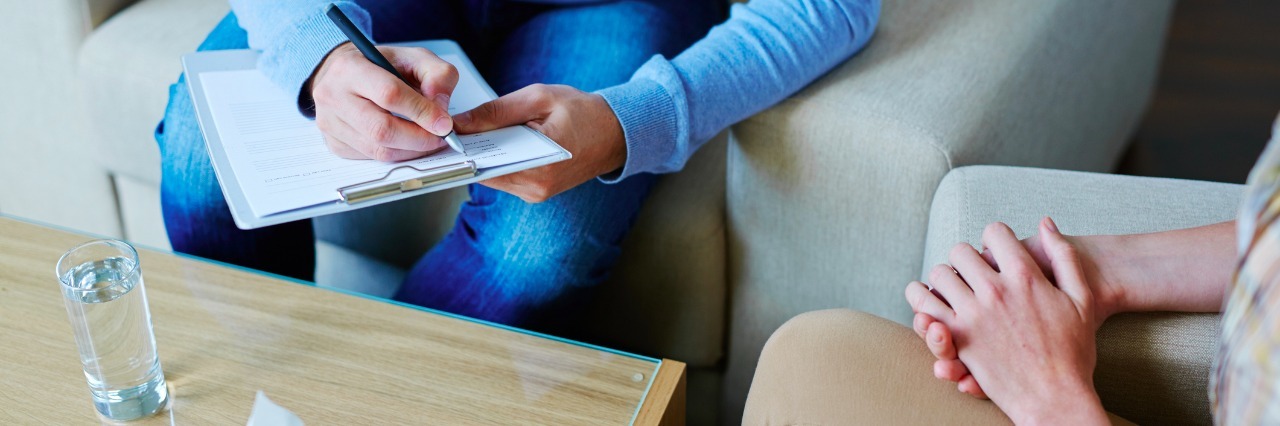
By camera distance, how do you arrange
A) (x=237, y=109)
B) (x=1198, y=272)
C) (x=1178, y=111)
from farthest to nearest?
1. (x=1178, y=111)
2. (x=237, y=109)
3. (x=1198, y=272)

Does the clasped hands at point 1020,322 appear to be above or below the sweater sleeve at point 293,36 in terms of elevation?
below

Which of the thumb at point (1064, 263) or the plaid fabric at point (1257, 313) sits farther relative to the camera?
the thumb at point (1064, 263)

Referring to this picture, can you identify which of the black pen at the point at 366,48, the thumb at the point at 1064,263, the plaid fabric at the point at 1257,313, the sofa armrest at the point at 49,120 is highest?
the plaid fabric at the point at 1257,313

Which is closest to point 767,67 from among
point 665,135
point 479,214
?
point 665,135

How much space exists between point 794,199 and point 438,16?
0.42 metres

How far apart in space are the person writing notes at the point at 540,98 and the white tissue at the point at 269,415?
0.19m

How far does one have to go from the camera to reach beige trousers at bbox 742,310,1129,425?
62 cm

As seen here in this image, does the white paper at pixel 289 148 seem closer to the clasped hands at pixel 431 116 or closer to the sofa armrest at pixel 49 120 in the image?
the clasped hands at pixel 431 116

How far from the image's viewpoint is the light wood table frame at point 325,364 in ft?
2.28

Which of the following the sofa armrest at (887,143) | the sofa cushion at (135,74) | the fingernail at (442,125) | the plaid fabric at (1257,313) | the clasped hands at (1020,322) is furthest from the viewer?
the sofa cushion at (135,74)

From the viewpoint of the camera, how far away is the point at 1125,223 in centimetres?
78

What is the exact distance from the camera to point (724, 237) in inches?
42.1

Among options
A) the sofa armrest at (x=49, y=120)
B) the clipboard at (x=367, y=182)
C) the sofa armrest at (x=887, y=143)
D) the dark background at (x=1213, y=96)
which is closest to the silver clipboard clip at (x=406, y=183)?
the clipboard at (x=367, y=182)

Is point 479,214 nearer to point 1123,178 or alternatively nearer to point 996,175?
point 996,175
